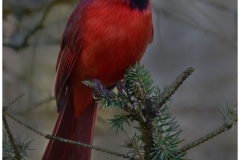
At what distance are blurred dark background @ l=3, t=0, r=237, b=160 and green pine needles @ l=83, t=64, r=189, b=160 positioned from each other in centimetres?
63

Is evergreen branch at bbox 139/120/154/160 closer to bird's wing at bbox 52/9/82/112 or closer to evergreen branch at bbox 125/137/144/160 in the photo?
evergreen branch at bbox 125/137/144/160

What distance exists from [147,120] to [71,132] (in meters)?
0.52

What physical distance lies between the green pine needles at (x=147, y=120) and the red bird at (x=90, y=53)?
0.68 ft

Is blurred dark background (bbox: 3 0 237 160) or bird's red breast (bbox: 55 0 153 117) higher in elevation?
blurred dark background (bbox: 3 0 237 160)

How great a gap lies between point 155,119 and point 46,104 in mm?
914

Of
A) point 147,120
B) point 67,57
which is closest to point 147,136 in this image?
point 147,120

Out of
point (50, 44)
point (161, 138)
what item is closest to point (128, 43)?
point (161, 138)

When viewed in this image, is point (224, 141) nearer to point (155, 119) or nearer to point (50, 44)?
point (50, 44)

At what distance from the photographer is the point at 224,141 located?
2066mm

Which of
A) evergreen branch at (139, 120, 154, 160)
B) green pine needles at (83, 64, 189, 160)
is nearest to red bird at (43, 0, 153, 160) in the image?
green pine needles at (83, 64, 189, 160)

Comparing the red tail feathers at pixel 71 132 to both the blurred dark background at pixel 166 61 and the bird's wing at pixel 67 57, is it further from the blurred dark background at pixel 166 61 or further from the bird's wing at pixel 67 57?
the blurred dark background at pixel 166 61

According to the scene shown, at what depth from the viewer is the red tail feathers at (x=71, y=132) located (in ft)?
4.59

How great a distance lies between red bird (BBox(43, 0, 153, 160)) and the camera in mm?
1419

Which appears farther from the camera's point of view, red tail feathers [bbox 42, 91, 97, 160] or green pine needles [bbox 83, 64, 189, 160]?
red tail feathers [bbox 42, 91, 97, 160]
